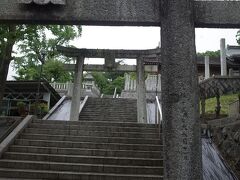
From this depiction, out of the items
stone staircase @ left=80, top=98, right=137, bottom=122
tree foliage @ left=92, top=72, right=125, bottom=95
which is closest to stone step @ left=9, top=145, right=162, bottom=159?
stone staircase @ left=80, top=98, right=137, bottom=122

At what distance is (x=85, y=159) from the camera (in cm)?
916

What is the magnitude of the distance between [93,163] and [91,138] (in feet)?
5.22

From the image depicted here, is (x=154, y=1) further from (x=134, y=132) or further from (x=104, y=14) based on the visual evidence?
(x=134, y=132)

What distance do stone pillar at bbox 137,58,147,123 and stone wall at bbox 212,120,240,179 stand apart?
381 centimetres

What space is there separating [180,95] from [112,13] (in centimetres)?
142

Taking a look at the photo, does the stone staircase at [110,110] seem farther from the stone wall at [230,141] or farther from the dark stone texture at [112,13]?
the dark stone texture at [112,13]

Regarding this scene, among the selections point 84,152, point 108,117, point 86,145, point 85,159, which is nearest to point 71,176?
point 85,159

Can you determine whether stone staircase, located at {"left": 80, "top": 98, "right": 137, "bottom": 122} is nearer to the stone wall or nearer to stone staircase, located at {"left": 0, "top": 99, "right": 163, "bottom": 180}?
the stone wall

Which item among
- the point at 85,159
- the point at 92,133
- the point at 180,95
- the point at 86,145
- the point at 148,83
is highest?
the point at 148,83

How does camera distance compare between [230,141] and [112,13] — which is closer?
[112,13]

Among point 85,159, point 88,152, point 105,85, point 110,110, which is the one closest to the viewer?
point 85,159

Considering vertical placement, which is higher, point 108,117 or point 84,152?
point 108,117

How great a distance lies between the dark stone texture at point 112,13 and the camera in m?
4.28

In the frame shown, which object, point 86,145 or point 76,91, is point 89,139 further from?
point 76,91
